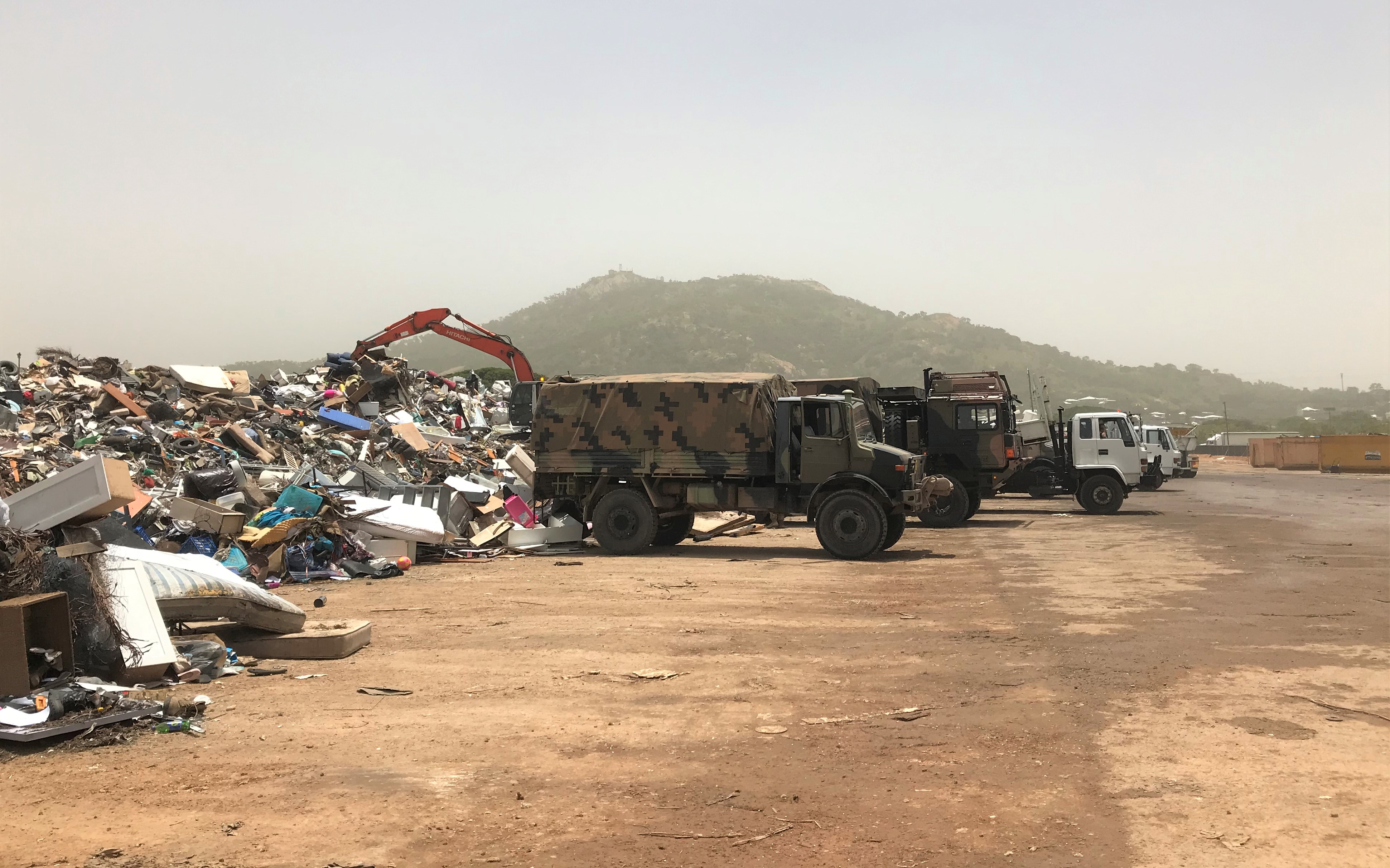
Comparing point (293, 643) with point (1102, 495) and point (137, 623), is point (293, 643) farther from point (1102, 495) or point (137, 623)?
point (1102, 495)

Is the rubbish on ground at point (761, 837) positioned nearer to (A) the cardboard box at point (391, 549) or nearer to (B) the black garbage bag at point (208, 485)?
(A) the cardboard box at point (391, 549)

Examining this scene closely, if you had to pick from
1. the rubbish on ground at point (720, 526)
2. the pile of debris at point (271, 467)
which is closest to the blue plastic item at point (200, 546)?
the pile of debris at point (271, 467)

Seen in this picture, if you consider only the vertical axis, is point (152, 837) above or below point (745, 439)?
below

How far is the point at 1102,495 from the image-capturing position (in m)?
21.8

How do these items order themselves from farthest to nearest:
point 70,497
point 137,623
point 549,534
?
point 549,534 < point 70,497 < point 137,623

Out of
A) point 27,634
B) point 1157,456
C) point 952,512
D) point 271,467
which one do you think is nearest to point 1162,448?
point 1157,456

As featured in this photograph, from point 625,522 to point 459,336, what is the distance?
15803 millimetres

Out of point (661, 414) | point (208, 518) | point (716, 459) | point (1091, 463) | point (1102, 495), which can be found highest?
point (661, 414)

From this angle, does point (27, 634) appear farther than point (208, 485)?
No

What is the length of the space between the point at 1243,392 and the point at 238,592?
164526mm

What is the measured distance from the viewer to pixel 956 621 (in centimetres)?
930

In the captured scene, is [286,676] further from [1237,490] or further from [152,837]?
[1237,490]

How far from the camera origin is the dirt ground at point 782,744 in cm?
419

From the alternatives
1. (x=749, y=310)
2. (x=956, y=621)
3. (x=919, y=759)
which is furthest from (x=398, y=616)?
(x=749, y=310)
